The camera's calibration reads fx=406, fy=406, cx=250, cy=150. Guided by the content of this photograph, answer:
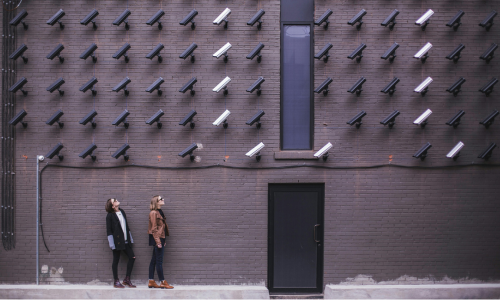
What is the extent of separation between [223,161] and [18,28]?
498 centimetres

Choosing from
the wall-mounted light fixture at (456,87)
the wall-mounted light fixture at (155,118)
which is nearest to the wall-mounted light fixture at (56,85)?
the wall-mounted light fixture at (155,118)

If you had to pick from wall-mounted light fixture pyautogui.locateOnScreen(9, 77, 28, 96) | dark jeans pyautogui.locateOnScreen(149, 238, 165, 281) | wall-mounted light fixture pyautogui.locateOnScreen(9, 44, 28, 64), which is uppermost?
wall-mounted light fixture pyautogui.locateOnScreen(9, 44, 28, 64)

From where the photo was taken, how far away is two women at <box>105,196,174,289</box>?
7723mm

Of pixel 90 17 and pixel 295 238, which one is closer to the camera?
pixel 90 17

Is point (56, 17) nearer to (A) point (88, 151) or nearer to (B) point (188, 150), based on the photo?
(A) point (88, 151)

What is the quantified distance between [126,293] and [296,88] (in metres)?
5.28

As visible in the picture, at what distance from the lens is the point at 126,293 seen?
778 centimetres

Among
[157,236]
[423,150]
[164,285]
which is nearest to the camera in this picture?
[157,236]

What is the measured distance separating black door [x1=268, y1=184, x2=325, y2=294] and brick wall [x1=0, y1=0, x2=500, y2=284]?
21 centimetres

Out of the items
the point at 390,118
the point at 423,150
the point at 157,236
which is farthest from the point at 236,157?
the point at 423,150

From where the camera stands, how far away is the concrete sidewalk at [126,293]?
306 inches

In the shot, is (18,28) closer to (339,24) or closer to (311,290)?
(339,24)

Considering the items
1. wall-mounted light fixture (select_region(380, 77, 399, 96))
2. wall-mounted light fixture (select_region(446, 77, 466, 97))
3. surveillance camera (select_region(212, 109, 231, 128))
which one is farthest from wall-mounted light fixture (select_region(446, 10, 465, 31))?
surveillance camera (select_region(212, 109, 231, 128))

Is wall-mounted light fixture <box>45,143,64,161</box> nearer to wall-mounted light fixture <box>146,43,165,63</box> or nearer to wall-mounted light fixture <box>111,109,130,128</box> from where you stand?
wall-mounted light fixture <box>111,109,130,128</box>
